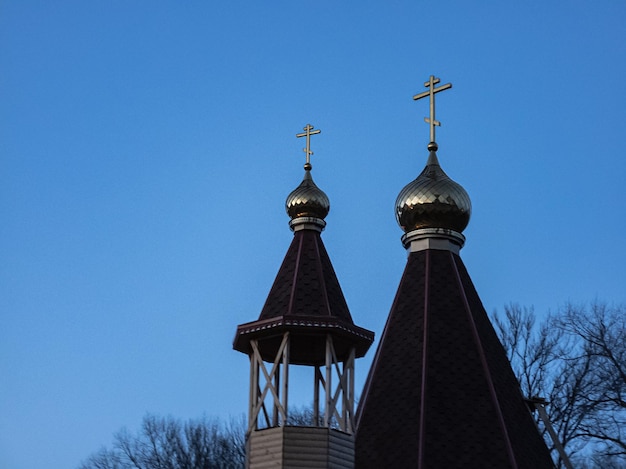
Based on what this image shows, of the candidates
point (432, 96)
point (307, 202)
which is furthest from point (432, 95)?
point (307, 202)

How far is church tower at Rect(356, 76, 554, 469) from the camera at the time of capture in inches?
596

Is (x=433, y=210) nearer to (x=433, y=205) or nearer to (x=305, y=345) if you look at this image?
(x=433, y=205)

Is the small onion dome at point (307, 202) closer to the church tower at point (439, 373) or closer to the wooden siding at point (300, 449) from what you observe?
the church tower at point (439, 373)

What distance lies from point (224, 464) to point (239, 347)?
14.9 m

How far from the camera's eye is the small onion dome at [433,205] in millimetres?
18109

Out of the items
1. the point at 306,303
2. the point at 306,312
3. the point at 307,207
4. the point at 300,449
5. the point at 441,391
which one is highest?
the point at 307,207

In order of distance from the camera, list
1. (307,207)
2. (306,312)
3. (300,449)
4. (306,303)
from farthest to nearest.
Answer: (307,207), (306,303), (306,312), (300,449)

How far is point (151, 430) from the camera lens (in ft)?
102

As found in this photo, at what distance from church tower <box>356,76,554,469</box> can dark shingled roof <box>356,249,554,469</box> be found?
1 cm

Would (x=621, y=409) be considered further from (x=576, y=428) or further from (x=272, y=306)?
(x=272, y=306)

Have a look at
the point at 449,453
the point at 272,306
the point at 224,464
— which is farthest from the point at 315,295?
the point at 224,464

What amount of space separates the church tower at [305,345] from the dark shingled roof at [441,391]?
2.46 ft

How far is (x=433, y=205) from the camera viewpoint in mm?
18094

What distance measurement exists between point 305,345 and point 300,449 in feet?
9.69
